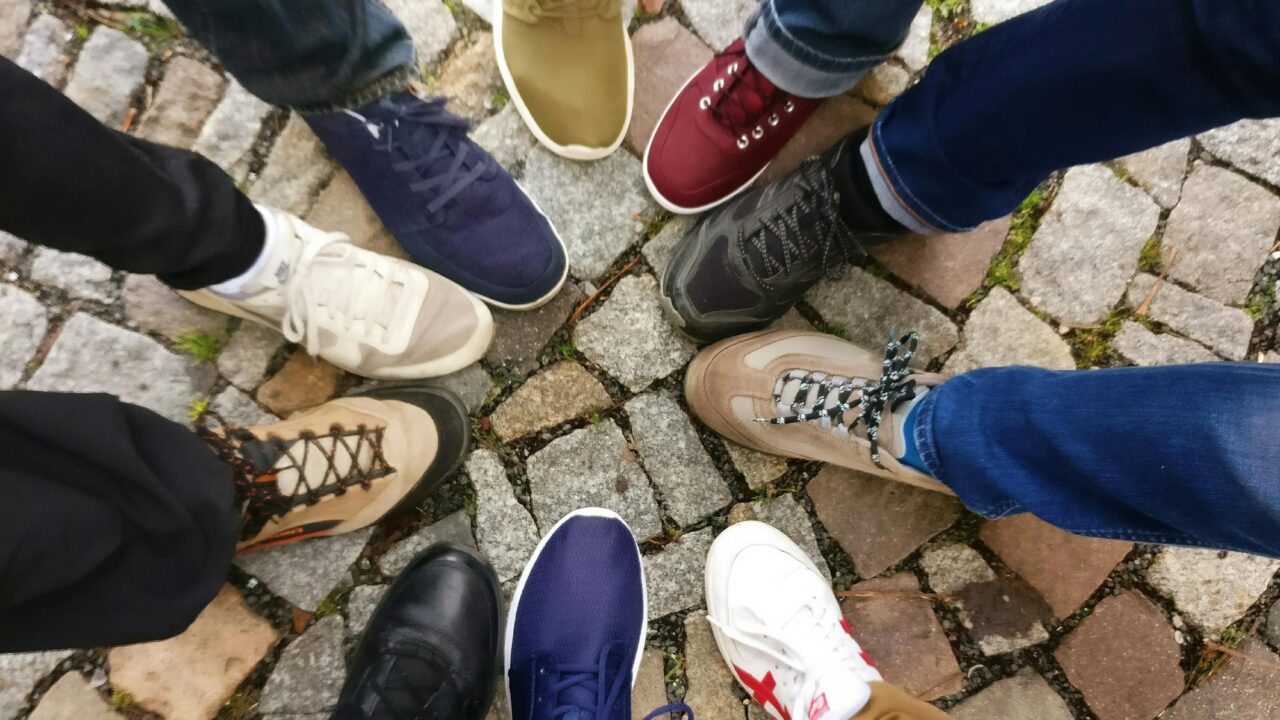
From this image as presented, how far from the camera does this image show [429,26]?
1.58m

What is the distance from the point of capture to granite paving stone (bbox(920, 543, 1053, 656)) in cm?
153

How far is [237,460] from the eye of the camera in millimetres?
1236

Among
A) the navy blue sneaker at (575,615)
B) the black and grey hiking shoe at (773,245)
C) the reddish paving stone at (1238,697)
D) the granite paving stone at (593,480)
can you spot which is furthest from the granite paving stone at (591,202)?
the reddish paving stone at (1238,697)

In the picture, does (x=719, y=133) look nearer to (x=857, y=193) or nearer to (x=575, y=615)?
(x=857, y=193)

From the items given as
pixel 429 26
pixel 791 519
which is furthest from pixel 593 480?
pixel 429 26

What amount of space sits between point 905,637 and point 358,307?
1.40 m

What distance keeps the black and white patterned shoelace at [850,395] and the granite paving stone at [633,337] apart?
0.88 feet

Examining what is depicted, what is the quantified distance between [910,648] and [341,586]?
1.27m

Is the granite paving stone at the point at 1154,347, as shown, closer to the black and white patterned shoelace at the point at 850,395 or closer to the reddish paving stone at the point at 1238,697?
the black and white patterned shoelace at the point at 850,395

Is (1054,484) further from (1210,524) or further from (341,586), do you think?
(341,586)

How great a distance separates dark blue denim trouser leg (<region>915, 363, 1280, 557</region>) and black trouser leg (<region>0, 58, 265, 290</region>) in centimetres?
129

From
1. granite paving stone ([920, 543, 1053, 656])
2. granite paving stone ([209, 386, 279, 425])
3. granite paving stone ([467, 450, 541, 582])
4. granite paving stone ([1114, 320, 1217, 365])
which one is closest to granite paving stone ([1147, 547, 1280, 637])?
granite paving stone ([920, 543, 1053, 656])

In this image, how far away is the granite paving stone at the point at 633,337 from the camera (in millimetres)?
1566

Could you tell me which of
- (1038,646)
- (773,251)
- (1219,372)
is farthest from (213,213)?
(1038,646)
